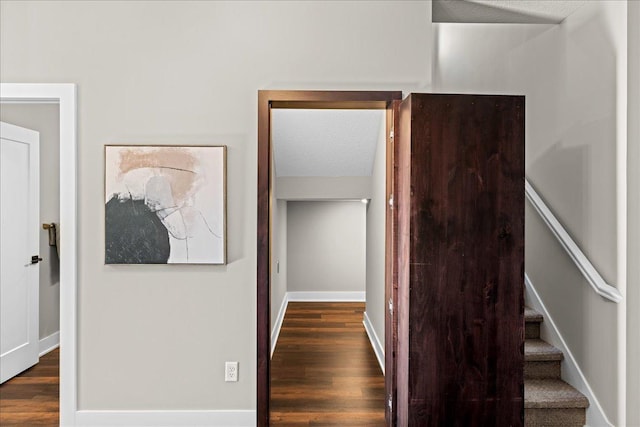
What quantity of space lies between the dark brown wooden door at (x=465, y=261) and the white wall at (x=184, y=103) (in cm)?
62

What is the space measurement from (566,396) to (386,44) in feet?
7.55

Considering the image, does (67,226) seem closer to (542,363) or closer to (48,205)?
(48,205)

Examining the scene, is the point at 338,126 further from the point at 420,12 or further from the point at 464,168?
the point at 464,168

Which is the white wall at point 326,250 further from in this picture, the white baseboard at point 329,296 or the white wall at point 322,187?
the white wall at point 322,187

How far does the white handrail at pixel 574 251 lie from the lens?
242cm

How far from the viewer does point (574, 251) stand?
2.73 metres

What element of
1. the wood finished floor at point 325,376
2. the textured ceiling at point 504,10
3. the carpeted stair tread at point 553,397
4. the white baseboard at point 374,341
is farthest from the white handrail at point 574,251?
the white baseboard at point 374,341

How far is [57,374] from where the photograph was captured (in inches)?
139

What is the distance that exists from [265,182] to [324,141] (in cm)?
142

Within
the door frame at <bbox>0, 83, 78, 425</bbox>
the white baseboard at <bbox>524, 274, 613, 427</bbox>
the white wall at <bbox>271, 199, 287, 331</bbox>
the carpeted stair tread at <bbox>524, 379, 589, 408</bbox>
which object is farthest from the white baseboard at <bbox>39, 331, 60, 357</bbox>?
the white baseboard at <bbox>524, 274, 613, 427</bbox>

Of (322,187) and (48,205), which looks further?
(322,187)

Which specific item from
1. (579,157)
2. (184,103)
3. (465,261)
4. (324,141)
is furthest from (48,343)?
(579,157)

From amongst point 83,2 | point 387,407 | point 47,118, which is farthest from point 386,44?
point 47,118

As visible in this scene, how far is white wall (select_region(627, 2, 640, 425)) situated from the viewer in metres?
2.27
